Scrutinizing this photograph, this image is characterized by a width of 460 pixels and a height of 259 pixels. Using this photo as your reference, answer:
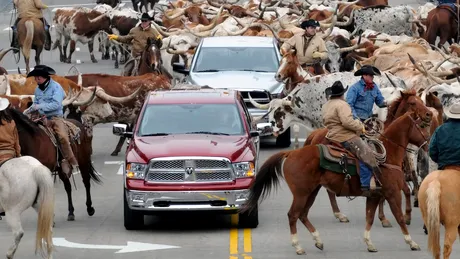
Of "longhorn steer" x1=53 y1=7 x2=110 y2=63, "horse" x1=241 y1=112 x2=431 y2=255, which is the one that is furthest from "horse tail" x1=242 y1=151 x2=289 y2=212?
"longhorn steer" x1=53 y1=7 x2=110 y2=63

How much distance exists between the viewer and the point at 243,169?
63.6 ft

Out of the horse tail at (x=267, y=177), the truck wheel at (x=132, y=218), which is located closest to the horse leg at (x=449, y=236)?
the horse tail at (x=267, y=177)

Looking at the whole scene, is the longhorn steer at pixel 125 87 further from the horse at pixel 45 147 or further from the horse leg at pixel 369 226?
the horse leg at pixel 369 226

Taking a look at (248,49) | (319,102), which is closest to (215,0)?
(248,49)

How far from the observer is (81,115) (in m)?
25.8

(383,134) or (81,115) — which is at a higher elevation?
(383,134)

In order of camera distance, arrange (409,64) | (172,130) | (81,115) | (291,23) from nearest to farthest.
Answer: (172,130) → (81,115) → (409,64) → (291,23)

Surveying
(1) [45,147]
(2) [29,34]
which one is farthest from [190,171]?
(2) [29,34]

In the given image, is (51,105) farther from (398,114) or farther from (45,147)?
(398,114)

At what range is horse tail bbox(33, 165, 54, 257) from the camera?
16.8 metres

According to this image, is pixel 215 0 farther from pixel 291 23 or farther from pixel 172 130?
pixel 172 130

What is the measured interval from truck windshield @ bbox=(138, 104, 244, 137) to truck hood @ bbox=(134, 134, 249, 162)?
0.23m

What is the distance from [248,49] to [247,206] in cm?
1175

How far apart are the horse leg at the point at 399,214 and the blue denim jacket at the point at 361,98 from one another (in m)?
2.45
